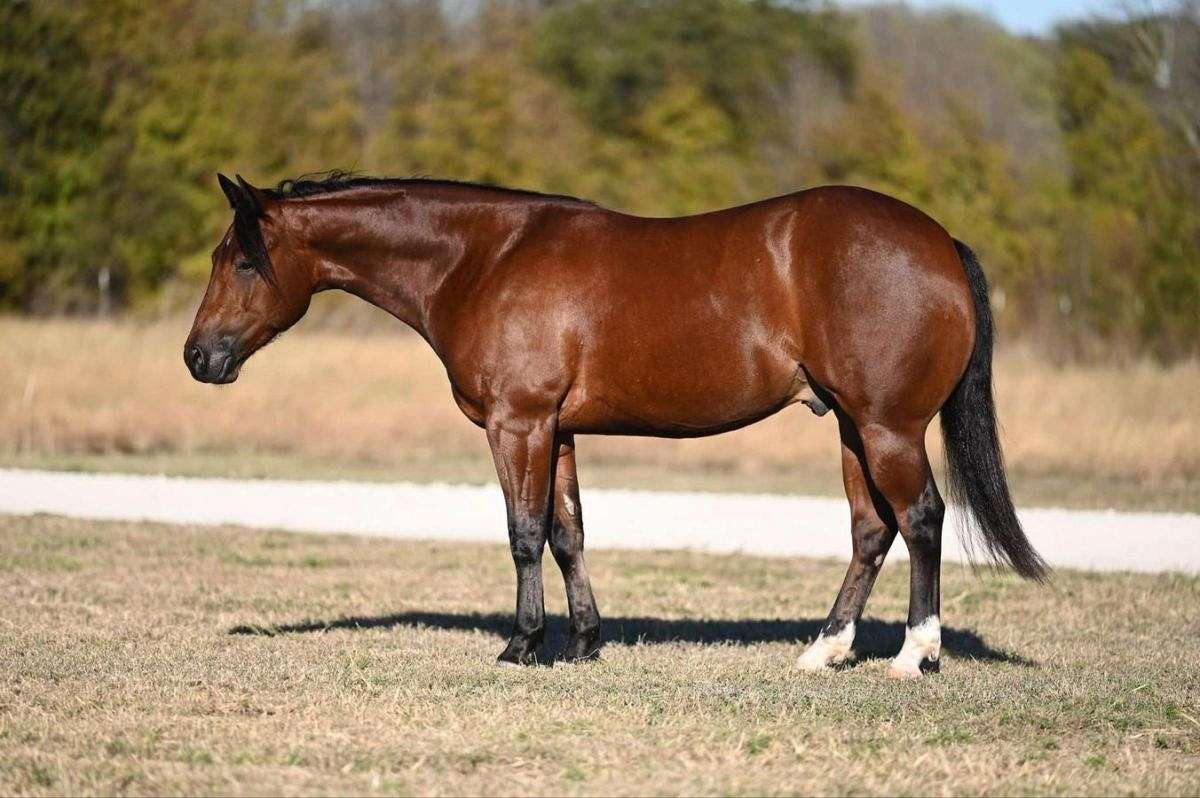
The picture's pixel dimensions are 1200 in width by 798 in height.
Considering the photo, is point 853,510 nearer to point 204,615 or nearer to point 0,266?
point 204,615

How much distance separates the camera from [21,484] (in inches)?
556

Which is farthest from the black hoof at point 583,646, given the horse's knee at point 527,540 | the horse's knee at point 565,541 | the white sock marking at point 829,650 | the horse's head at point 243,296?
the horse's head at point 243,296

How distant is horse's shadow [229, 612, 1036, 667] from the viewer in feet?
26.1

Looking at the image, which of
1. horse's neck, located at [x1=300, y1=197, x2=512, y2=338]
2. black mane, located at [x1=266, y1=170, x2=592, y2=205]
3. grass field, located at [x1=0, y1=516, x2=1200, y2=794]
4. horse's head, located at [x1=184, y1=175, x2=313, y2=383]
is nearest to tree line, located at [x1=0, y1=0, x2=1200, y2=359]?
grass field, located at [x1=0, y1=516, x2=1200, y2=794]

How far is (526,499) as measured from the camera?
276 inches

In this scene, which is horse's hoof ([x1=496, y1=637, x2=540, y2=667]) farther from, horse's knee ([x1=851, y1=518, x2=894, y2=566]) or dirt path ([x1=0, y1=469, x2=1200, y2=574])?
dirt path ([x1=0, y1=469, x2=1200, y2=574])

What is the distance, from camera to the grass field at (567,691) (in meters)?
5.02

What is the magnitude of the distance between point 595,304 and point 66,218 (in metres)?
25.7

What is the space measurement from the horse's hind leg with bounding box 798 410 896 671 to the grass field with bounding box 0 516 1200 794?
16 centimetres

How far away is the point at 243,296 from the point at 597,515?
6222 mm

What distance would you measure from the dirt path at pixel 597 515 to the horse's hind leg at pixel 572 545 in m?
4.54

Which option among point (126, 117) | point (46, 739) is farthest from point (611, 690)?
point (126, 117)

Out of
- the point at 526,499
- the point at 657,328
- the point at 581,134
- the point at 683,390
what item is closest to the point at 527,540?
the point at 526,499

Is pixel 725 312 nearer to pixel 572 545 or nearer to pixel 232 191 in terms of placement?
pixel 572 545
